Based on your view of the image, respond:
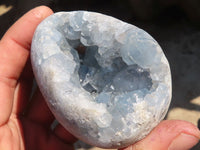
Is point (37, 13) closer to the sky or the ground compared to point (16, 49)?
closer to the sky

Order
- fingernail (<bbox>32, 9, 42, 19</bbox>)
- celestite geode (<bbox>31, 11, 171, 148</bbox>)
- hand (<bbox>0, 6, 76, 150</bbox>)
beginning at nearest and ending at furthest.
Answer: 1. celestite geode (<bbox>31, 11, 171, 148</bbox>)
2. hand (<bbox>0, 6, 76, 150</bbox>)
3. fingernail (<bbox>32, 9, 42, 19</bbox>)

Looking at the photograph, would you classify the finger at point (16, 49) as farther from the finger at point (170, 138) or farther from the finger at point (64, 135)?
the finger at point (170, 138)

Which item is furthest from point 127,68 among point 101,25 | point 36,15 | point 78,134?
point 36,15

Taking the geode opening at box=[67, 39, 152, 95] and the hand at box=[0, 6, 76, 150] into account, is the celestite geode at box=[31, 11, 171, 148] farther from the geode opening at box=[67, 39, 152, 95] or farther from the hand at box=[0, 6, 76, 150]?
the hand at box=[0, 6, 76, 150]

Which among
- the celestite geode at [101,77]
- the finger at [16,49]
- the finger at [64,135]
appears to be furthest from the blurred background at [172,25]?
the celestite geode at [101,77]

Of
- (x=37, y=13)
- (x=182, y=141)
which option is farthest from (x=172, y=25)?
(x=182, y=141)

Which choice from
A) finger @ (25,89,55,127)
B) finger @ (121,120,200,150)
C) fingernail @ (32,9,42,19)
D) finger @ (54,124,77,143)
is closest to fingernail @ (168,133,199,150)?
finger @ (121,120,200,150)

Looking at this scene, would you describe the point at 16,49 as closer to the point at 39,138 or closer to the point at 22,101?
the point at 22,101
